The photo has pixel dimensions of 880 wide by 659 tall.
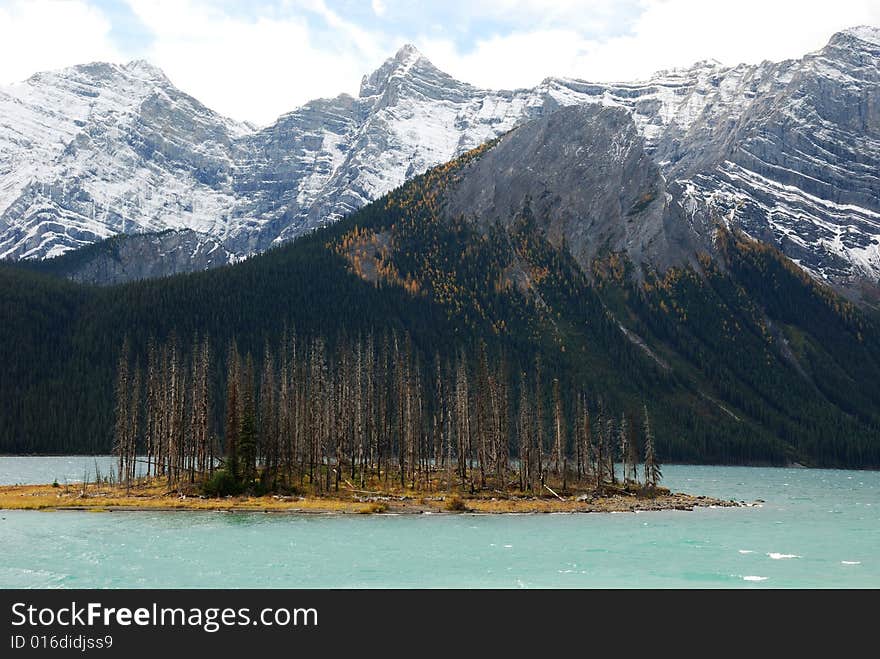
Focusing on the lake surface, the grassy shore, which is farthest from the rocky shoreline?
the lake surface

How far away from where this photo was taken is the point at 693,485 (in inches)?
6033

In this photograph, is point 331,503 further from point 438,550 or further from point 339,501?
point 438,550

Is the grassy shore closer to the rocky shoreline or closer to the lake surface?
the rocky shoreline

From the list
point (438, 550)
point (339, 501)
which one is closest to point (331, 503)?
point (339, 501)

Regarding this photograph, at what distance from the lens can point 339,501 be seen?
3735 inches

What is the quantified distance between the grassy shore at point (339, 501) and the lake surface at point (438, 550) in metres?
3.77

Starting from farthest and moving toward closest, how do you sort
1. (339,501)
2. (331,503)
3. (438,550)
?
(339,501)
(331,503)
(438,550)

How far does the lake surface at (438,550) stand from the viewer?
5156 cm

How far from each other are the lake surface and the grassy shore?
3.77 m

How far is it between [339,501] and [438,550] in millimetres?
33192

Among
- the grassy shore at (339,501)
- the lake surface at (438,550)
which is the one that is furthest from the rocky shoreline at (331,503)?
the lake surface at (438,550)

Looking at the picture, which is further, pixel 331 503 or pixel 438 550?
pixel 331 503

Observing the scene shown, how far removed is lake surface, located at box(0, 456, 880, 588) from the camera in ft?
169

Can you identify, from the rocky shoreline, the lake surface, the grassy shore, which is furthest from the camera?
the grassy shore
